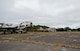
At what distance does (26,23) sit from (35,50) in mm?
41283

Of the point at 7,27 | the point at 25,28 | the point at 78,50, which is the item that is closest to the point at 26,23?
the point at 25,28

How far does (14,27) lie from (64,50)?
38230 mm

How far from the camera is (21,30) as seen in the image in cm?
5069

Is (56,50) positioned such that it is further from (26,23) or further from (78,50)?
(26,23)

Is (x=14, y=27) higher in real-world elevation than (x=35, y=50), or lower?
higher

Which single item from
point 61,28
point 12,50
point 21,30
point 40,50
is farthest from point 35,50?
point 61,28

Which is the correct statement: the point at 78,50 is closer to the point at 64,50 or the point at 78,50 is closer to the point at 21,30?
the point at 64,50

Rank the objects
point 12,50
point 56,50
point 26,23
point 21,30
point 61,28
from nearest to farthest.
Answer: point 12,50
point 56,50
point 21,30
point 26,23
point 61,28

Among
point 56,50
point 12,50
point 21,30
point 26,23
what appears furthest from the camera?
point 26,23

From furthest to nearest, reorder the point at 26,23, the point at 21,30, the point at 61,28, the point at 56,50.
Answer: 1. the point at 61,28
2. the point at 26,23
3. the point at 21,30
4. the point at 56,50

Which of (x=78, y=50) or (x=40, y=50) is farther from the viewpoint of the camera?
(x=78, y=50)

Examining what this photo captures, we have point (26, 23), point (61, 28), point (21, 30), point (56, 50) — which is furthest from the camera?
point (61, 28)

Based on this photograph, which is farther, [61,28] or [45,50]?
[61,28]

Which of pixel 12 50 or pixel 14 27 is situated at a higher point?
pixel 14 27
